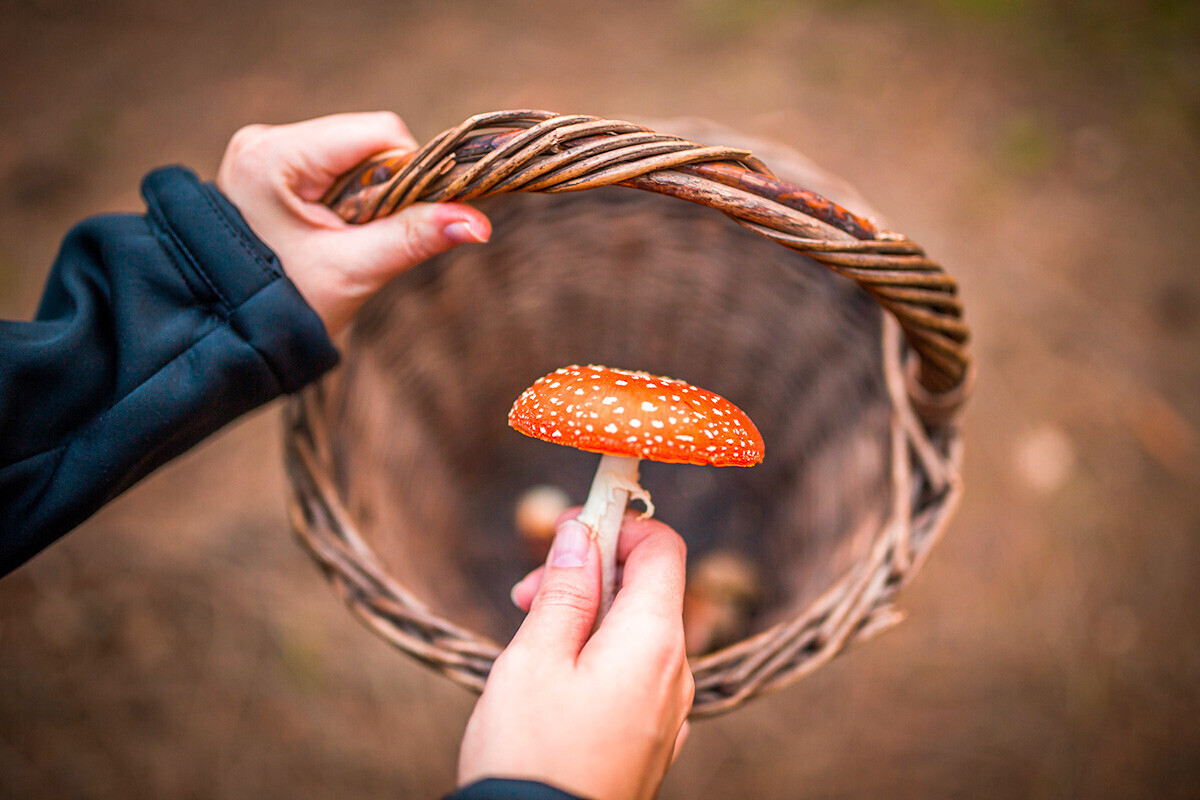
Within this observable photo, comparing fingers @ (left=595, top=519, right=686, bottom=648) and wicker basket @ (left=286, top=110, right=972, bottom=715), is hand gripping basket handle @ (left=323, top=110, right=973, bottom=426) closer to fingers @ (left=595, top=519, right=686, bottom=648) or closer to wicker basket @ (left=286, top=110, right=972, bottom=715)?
wicker basket @ (left=286, top=110, right=972, bottom=715)

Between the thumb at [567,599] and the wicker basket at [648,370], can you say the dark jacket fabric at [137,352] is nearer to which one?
the wicker basket at [648,370]

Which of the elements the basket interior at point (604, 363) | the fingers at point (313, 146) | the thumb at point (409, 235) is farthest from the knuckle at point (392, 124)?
the basket interior at point (604, 363)

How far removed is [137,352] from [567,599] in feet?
1.66

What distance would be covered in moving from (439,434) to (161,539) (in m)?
0.63

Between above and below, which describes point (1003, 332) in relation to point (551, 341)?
above

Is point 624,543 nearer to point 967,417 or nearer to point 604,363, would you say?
point 604,363

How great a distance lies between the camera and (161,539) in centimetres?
132

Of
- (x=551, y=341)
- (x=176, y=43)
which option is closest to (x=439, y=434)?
(x=551, y=341)

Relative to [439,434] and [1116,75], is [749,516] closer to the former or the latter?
[439,434]

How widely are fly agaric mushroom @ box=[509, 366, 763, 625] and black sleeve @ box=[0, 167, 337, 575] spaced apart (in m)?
0.29

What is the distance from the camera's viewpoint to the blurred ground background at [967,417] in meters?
1.23

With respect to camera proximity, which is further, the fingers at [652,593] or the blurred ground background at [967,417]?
the blurred ground background at [967,417]

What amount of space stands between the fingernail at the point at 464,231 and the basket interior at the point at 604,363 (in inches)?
12.1

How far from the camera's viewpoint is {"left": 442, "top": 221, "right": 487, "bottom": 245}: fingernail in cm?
68
